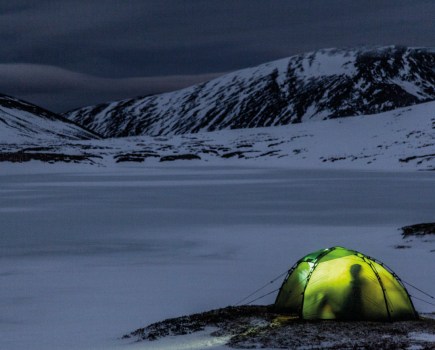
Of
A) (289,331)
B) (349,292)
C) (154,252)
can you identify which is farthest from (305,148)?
(289,331)

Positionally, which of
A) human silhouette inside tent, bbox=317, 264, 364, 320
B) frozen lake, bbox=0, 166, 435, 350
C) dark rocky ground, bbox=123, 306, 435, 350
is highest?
human silhouette inside tent, bbox=317, 264, 364, 320

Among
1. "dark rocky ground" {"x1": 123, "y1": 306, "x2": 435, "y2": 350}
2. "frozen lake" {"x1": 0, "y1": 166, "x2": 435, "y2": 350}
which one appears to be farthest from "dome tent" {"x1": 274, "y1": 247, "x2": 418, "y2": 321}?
"frozen lake" {"x1": 0, "y1": 166, "x2": 435, "y2": 350}

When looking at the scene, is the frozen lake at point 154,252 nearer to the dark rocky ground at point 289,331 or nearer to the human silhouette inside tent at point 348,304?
the dark rocky ground at point 289,331

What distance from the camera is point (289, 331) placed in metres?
11.1

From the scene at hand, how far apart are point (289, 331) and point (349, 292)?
147 centimetres

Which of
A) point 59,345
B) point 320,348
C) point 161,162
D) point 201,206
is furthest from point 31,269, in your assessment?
point 161,162

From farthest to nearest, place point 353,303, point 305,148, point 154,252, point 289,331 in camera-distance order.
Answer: point 305,148 < point 154,252 < point 353,303 < point 289,331

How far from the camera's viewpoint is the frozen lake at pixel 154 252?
13.1m

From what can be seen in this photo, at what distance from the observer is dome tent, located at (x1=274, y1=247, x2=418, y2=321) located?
11.8 metres

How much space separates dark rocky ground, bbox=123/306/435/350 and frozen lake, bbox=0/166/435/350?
941 millimetres

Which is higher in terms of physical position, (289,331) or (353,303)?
(353,303)

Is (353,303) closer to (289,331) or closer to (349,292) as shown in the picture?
(349,292)

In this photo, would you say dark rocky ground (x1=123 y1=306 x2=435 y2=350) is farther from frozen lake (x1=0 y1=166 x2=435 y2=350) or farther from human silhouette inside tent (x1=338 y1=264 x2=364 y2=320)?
frozen lake (x1=0 y1=166 x2=435 y2=350)

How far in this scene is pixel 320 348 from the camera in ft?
32.5
